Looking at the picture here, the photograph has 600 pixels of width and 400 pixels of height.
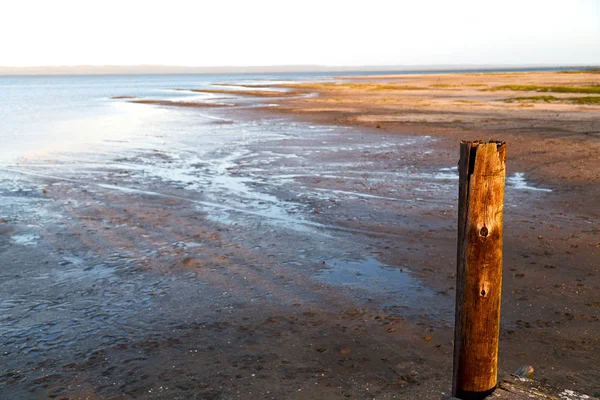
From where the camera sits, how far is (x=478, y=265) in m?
3.97

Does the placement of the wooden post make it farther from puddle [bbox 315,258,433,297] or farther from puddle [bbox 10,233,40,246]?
puddle [bbox 10,233,40,246]

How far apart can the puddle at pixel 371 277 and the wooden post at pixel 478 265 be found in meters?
2.80

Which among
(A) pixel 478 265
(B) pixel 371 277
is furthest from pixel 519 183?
(A) pixel 478 265

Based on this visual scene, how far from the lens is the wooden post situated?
3787 mm

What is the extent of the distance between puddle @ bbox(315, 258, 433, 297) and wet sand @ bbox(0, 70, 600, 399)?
0.13 feet

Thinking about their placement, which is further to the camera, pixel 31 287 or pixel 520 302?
pixel 31 287

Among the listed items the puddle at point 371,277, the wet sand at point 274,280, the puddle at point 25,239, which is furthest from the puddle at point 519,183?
the puddle at point 25,239

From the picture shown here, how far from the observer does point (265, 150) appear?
19250 millimetres

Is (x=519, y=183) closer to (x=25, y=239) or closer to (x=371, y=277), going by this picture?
(x=371, y=277)

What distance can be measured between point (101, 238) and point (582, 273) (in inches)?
277

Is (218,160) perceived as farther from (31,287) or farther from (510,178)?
(31,287)

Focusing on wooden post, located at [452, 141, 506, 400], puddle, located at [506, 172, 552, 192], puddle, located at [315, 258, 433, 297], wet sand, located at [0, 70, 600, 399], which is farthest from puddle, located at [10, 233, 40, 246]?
puddle, located at [506, 172, 552, 192]

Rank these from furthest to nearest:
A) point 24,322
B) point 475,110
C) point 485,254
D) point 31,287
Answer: point 475,110
point 31,287
point 24,322
point 485,254

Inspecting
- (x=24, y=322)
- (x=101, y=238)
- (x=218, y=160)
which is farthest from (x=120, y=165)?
(x=24, y=322)
